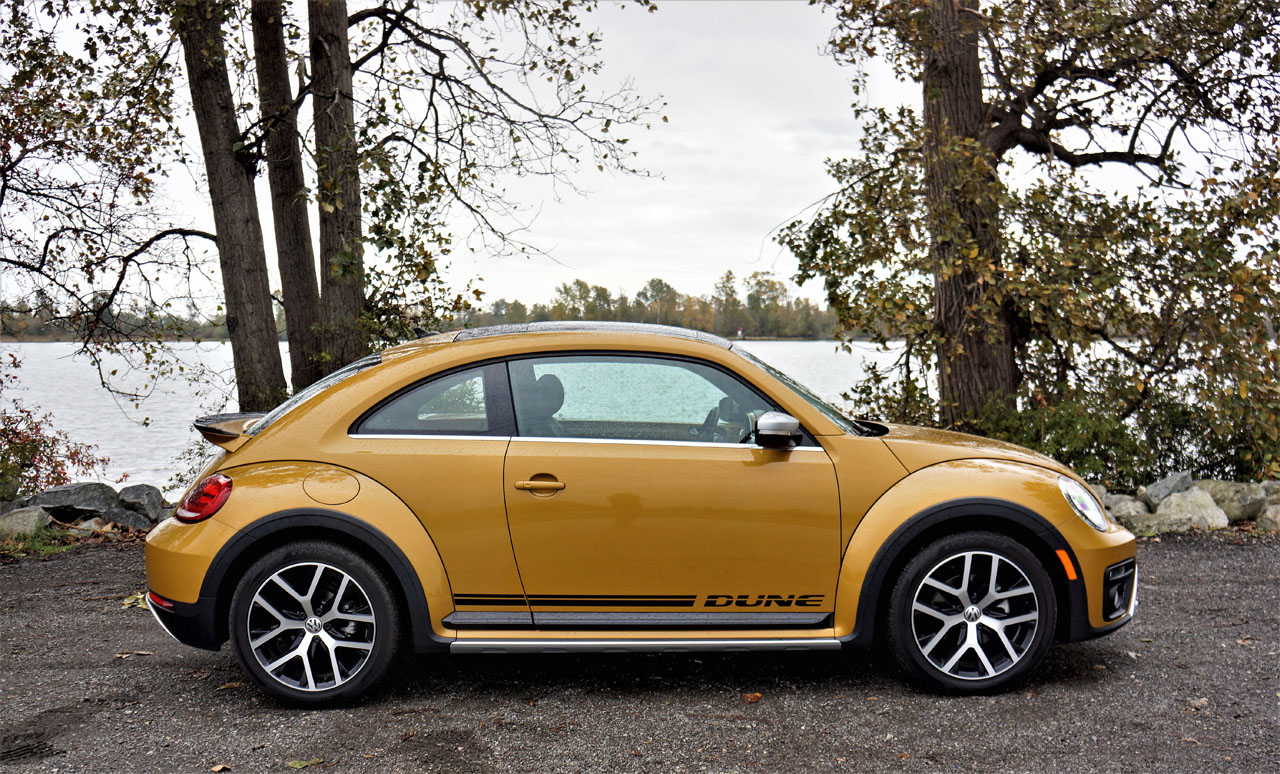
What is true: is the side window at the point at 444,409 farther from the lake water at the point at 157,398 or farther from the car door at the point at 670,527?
the lake water at the point at 157,398

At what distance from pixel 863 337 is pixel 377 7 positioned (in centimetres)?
710

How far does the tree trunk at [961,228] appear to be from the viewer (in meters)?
9.42

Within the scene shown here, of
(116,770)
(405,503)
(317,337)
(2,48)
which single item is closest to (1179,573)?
(405,503)

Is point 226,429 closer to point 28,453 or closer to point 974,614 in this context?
point 974,614

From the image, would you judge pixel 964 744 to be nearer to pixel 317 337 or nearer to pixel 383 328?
pixel 383 328

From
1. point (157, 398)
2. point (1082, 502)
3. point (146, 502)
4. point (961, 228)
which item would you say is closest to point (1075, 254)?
point (961, 228)

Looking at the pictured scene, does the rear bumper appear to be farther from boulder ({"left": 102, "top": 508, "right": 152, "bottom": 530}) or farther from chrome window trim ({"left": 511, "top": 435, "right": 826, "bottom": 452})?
boulder ({"left": 102, "top": 508, "right": 152, "bottom": 530})

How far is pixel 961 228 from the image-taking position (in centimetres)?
940

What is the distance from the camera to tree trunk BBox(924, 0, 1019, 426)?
9.42 m

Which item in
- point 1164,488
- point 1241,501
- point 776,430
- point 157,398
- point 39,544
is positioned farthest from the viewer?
point 157,398

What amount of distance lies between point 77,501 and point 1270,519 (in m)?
10.6

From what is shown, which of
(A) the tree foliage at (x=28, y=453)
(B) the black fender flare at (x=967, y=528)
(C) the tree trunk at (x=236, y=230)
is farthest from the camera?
(C) the tree trunk at (x=236, y=230)

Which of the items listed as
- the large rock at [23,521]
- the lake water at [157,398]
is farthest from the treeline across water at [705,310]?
the large rock at [23,521]

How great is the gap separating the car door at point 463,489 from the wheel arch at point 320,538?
5.4 inches
